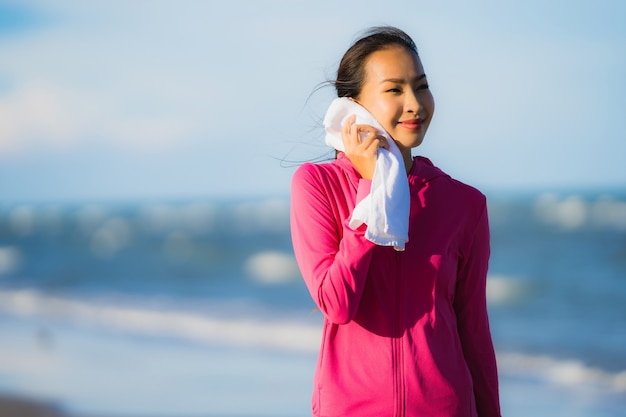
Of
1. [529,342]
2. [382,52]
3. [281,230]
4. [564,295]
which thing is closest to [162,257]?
[281,230]

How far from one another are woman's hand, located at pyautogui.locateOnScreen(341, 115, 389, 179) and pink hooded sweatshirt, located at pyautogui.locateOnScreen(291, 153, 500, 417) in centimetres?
4

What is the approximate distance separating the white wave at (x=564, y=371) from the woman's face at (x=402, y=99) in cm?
546

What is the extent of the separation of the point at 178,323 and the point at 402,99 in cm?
769

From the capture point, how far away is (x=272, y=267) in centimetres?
1420

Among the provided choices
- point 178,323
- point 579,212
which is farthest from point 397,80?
point 579,212

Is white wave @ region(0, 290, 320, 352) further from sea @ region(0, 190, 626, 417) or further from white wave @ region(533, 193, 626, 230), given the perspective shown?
white wave @ region(533, 193, 626, 230)

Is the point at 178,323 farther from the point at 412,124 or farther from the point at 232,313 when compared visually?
the point at 412,124

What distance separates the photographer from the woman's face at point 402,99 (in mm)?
2393

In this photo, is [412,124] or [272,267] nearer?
[412,124]

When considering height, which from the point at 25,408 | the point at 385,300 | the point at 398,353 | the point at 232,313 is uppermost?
the point at 232,313

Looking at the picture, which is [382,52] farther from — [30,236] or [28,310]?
[30,236]

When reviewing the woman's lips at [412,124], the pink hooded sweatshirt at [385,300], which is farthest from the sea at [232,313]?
the woman's lips at [412,124]

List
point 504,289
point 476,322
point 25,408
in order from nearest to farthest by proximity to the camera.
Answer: point 476,322, point 25,408, point 504,289

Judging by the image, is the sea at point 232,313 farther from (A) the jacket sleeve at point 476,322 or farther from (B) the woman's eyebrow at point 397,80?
(B) the woman's eyebrow at point 397,80
